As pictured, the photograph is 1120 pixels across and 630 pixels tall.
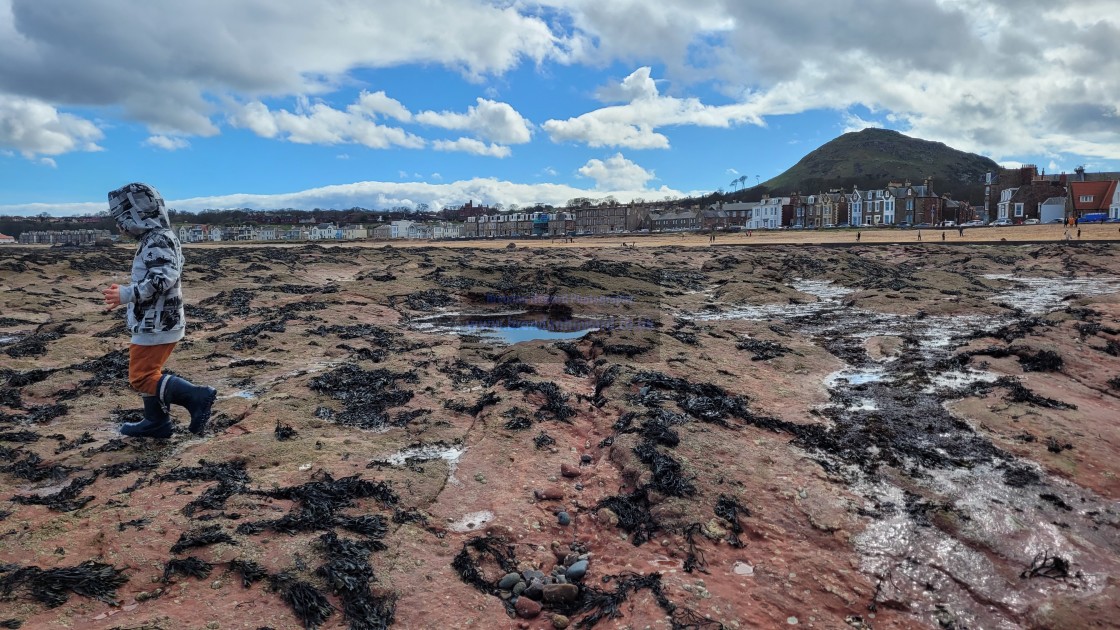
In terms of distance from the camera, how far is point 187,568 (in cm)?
401

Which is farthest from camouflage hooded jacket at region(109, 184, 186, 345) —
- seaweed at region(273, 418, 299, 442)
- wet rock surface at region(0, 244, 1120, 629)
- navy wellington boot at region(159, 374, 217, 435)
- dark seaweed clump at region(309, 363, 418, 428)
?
dark seaweed clump at region(309, 363, 418, 428)

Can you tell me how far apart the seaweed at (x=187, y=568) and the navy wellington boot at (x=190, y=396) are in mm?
2441

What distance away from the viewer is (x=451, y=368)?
10.5m

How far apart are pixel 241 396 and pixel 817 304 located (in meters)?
18.3

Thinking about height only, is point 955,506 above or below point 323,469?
below

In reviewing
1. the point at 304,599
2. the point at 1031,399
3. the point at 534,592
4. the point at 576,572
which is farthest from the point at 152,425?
the point at 1031,399

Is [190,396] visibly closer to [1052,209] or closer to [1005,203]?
[1052,209]

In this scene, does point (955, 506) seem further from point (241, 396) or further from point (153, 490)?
point (241, 396)

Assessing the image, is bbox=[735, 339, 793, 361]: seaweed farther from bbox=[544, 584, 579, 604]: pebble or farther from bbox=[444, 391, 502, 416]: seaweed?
bbox=[544, 584, 579, 604]: pebble

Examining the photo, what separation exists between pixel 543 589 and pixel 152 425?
4.77 m

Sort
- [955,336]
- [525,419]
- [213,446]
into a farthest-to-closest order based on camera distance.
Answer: [955,336], [525,419], [213,446]

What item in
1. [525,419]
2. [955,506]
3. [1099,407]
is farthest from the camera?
[1099,407]

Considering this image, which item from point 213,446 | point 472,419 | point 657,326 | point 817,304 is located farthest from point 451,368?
point 817,304

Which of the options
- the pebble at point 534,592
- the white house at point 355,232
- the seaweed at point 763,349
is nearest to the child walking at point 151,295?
the pebble at point 534,592
